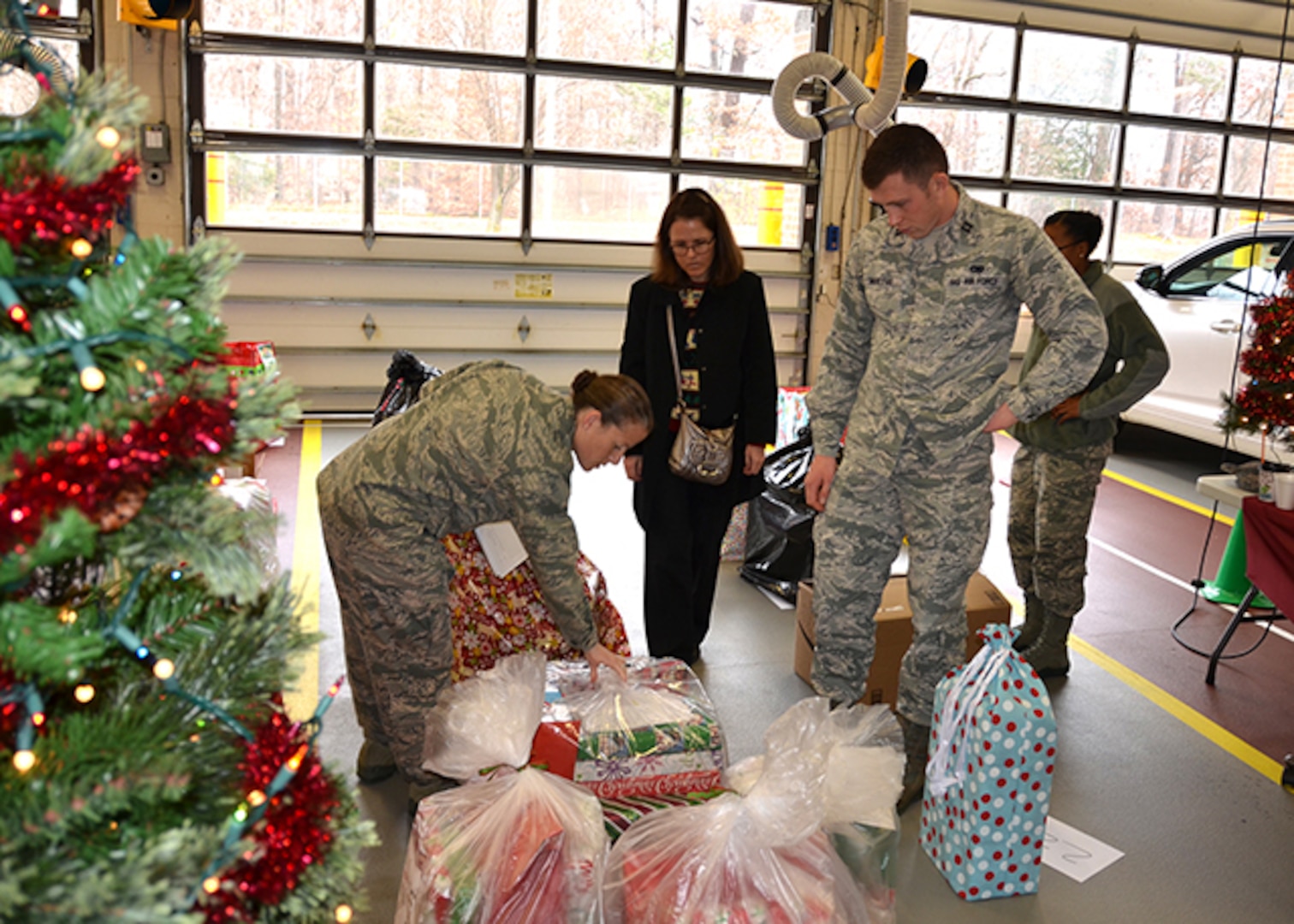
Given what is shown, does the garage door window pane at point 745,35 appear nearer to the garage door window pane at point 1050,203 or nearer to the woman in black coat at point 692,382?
the garage door window pane at point 1050,203

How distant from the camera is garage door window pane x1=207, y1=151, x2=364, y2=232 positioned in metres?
7.67

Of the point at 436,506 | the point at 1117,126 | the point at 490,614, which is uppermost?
the point at 1117,126

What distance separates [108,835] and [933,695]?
2.28 meters

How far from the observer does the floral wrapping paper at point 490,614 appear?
2.94 metres

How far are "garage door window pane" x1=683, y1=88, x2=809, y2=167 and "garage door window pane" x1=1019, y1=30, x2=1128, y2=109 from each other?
2032 millimetres

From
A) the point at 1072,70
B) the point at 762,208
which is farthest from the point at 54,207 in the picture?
the point at 1072,70

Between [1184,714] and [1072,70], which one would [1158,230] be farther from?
[1184,714]

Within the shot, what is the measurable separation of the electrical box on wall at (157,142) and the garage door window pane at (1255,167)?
27.9 ft

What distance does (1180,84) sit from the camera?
9.50 m

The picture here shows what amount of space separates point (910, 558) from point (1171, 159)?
827 centimetres

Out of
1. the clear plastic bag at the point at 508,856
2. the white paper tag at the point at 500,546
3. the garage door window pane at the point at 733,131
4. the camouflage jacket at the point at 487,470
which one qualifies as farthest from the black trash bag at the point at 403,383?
the garage door window pane at the point at 733,131

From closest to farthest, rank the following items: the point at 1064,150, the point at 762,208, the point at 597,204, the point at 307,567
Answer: the point at 307,567 → the point at 597,204 → the point at 762,208 → the point at 1064,150

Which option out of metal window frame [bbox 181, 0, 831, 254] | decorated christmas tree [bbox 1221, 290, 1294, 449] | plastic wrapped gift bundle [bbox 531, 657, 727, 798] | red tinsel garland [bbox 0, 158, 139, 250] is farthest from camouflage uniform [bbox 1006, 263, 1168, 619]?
metal window frame [bbox 181, 0, 831, 254]

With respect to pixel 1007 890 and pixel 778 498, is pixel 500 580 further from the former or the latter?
pixel 778 498
